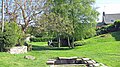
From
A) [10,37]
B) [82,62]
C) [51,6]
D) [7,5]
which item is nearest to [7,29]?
[10,37]

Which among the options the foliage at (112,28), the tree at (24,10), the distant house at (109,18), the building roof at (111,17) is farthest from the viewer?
the building roof at (111,17)

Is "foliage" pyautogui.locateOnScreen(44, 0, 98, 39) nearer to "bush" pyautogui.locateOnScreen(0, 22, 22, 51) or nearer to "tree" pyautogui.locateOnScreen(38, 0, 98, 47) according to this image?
"tree" pyautogui.locateOnScreen(38, 0, 98, 47)

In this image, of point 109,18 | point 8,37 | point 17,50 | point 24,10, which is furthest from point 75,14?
point 109,18

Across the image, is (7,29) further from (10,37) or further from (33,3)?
(33,3)

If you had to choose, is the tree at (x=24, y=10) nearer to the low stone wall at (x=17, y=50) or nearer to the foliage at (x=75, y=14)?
the foliage at (x=75, y=14)

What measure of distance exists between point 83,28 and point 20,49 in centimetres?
1307

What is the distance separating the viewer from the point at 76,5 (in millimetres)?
28078

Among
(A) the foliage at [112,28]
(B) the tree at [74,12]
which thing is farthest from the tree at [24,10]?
(A) the foliage at [112,28]

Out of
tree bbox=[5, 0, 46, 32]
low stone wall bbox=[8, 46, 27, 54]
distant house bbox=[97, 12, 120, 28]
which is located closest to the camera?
low stone wall bbox=[8, 46, 27, 54]

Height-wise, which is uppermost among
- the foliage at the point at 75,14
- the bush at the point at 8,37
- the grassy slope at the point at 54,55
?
the foliage at the point at 75,14

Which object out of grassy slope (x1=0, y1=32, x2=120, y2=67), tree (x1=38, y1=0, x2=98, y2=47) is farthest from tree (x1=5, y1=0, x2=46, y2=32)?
grassy slope (x1=0, y1=32, x2=120, y2=67)

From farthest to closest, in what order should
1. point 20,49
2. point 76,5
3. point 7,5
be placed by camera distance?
point 76,5 → point 7,5 → point 20,49

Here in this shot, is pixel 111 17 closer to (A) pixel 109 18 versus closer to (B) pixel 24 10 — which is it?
(A) pixel 109 18

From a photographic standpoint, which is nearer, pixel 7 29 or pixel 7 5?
pixel 7 29
